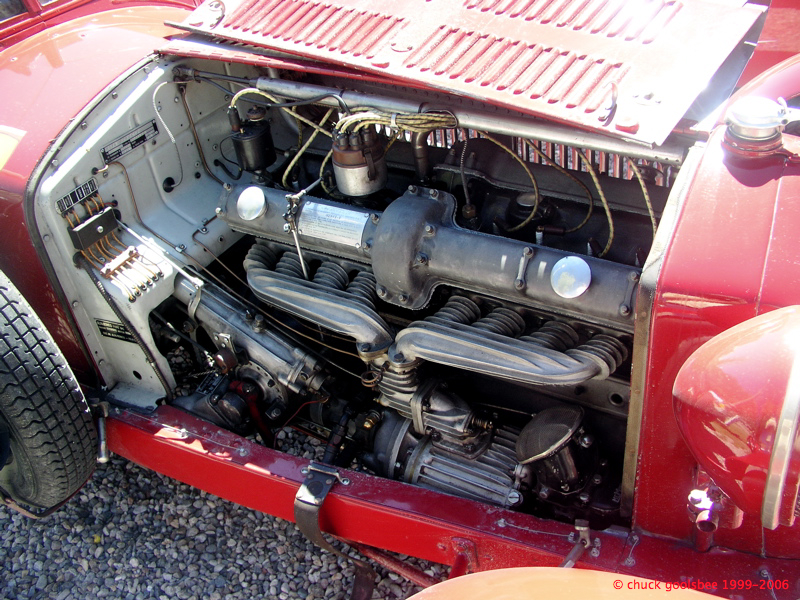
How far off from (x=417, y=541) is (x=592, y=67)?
4.92 feet

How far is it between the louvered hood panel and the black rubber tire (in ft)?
3.97

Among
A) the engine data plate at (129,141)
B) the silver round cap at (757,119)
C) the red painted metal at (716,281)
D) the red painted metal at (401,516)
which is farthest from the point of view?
the engine data plate at (129,141)

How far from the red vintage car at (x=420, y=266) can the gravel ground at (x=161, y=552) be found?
25 centimetres

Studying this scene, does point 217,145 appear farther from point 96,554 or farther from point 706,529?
Answer: point 706,529

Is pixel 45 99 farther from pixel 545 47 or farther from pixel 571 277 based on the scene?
pixel 571 277

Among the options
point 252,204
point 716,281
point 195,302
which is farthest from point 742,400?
point 195,302

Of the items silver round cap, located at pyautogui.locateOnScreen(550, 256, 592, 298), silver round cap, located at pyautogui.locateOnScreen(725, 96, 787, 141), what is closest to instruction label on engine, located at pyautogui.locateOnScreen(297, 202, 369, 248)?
silver round cap, located at pyautogui.locateOnScreen(550, 256, 592, 298)

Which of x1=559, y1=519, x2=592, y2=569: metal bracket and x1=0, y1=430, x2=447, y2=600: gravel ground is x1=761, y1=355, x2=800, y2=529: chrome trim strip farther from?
x1=0, y1=430, x2=447, y2=600: gravel ground

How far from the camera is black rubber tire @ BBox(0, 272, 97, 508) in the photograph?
2.36 metres

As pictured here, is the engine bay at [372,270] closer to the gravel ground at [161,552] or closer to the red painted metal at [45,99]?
the red painted metal at [45,99]

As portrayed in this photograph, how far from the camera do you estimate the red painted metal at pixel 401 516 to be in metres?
1.86

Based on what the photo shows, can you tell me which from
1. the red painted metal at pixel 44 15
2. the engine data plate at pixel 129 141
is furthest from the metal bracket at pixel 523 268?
the red painted metal at pixel 44 15

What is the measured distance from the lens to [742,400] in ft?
4.49

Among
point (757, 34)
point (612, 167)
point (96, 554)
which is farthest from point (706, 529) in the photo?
point (96, 554)
